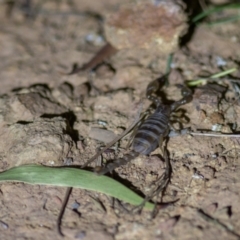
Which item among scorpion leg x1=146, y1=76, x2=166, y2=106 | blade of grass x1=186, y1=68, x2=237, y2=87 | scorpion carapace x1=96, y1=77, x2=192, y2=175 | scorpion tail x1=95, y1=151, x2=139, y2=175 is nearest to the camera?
scorpion tail x1=95, y1=151, x2=139, y2=175

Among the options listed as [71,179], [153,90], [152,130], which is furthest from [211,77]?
[71,179]

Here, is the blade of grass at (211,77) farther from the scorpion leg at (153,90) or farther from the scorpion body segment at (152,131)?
the scorpion body segment at (152,131)

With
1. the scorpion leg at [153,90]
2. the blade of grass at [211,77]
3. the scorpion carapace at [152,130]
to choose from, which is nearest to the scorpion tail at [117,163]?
the scorpion carapace at [152,130]

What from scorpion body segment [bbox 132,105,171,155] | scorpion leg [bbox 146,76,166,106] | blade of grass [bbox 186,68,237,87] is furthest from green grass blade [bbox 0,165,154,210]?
blade of grass [bbox 186,68,237,87]

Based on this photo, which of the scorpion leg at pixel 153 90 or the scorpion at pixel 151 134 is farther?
the scorpion leg at pixel 153 90

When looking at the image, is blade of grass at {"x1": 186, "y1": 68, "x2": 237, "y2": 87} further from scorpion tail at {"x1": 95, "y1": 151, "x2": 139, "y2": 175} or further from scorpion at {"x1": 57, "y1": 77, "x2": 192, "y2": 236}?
scorpion tail at {"x1": 95, "y1": 151, "x2": 139, "y2": 175}
